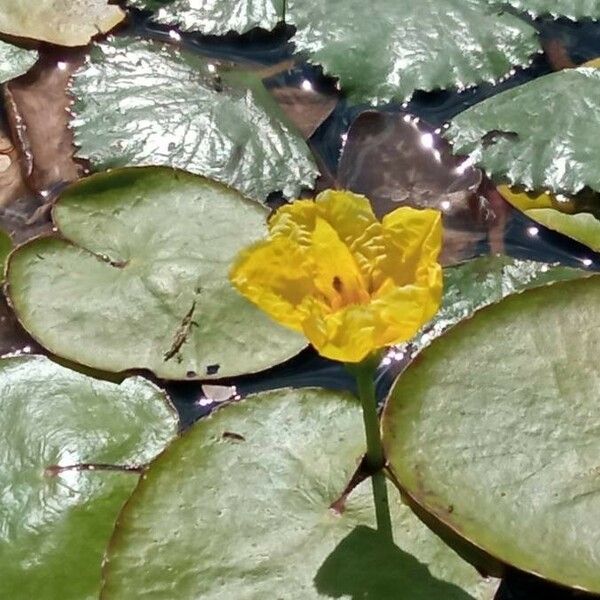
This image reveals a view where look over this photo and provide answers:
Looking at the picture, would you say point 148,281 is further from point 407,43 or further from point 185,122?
point 407,43

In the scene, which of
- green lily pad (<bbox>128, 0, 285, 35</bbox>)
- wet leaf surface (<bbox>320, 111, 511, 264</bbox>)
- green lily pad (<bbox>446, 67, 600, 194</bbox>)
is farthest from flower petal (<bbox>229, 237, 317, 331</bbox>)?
green lily pad (<bbox>128, 0, 285, 35</bbox>)

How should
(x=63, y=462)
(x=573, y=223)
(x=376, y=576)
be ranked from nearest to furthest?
(x=376, y=576), (x=63, y=462), (x=573, y=223)

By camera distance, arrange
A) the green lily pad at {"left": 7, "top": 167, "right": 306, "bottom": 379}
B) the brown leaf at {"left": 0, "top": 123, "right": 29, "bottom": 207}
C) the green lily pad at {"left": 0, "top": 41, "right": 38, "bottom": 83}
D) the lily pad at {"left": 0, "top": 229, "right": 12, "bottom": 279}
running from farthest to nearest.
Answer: the green lily pad at {"left": 0, "top": 41, "right": 38, "bottom": 83} → the brown leaf at {"left": 0, "top": 123, "right": 29, "bottom": 207} → the lily pad at {"left": 0, "top": 229, "right": 12, "bottom": 279} → the green lily pad at {"left": 7, "top": 167, "right": 306, "bottom": 379}

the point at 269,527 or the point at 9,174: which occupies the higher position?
the point at 9,174

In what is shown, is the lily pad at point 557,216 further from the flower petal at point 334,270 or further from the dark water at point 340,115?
the flower petal at point 334,270

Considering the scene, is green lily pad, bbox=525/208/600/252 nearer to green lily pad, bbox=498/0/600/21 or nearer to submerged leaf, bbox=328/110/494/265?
submerged leaf, bbox=328/110/494/265

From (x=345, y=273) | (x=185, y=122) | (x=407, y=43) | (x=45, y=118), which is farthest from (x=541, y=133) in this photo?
(x=45, y=118)
